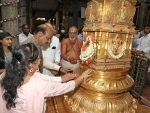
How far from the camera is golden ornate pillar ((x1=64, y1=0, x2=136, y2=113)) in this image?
1340 mm

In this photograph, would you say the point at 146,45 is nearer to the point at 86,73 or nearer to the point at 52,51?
the point at 52,51

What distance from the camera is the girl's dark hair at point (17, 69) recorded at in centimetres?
100

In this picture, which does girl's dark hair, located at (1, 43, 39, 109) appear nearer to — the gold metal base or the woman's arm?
the woman's arm

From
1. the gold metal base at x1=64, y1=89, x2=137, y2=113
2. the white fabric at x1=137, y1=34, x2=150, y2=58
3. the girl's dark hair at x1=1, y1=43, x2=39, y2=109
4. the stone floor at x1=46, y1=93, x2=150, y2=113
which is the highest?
the girl's dark hair at x1=1, y1=43, x2=39, y2=109

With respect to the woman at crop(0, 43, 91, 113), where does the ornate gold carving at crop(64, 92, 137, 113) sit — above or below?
below

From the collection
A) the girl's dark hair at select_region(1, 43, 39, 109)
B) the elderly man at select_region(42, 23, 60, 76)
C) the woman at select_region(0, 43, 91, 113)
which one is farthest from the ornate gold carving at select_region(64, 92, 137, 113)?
the elderly man at select_region(42, 23, 60, 76)

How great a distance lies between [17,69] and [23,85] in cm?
13

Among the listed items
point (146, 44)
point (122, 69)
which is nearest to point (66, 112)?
point (122, 69)

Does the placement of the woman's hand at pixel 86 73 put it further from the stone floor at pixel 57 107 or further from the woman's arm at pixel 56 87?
the stone floor at pixel 57 107

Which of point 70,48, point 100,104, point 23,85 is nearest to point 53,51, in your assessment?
point 70,48

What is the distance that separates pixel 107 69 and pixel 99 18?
0.46 meters

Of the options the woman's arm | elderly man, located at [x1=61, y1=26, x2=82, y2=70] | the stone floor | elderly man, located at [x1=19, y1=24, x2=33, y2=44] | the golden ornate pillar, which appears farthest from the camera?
elderly man, located at [x1=19, y1=24, x2=33, y2=44]

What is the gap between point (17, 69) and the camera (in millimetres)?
1019

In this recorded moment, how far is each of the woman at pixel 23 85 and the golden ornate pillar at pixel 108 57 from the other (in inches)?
15.5
